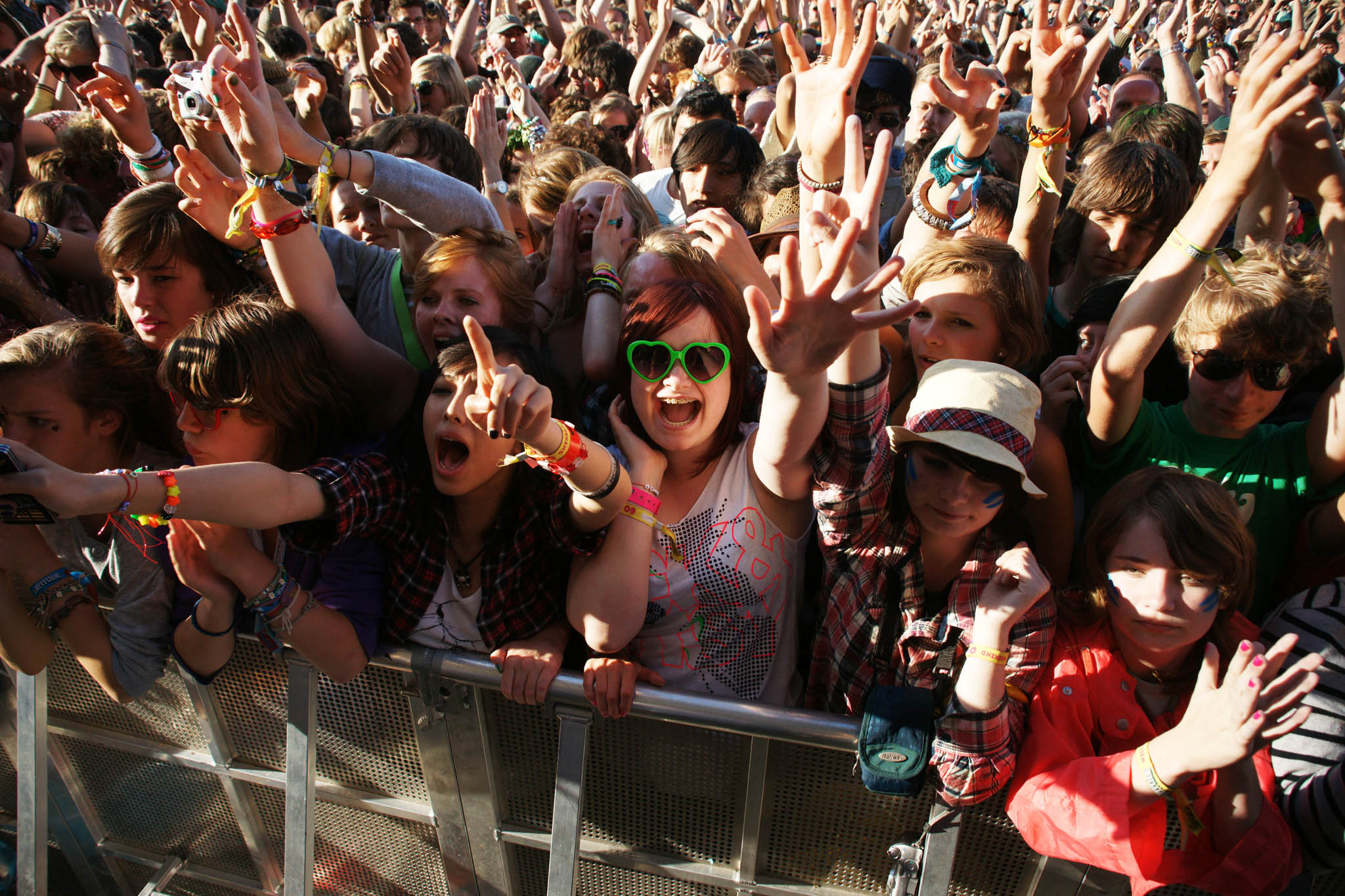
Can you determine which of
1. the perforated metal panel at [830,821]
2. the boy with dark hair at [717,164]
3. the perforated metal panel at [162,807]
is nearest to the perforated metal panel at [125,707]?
the perforated metal panel at [162,807]

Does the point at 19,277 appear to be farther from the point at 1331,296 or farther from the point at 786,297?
the point at 1331,296

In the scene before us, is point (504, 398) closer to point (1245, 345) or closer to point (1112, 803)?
point (1112, 803)

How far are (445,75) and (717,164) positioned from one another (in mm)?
2823

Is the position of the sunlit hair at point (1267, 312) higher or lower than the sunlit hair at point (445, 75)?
higher

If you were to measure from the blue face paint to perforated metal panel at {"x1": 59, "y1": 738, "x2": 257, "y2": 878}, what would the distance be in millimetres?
2492

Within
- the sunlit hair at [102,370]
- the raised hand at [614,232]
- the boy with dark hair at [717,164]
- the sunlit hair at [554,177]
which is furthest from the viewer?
the boy with dark hair at [717,164]

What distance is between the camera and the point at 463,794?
2100mm

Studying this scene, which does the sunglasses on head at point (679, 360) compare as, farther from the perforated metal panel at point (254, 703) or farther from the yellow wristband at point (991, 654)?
the perforated metal panel at point (254, 703)

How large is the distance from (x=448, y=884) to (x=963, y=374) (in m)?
1.99

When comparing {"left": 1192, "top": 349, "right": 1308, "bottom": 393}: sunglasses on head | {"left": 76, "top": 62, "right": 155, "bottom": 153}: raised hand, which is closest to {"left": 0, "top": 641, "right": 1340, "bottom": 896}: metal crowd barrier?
{"left": 1192, "top": 349, "right": 1308, "bottom": 393}: sunglasses on head

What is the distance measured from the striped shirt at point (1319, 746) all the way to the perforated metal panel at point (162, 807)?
2.75 m

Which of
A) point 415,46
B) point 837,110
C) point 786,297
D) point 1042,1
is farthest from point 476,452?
point 415,46

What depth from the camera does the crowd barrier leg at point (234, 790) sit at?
7.14 ft

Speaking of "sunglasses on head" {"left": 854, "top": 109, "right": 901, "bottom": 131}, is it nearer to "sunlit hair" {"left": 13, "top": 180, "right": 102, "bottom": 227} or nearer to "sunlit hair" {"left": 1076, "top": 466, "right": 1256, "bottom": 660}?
"sunlit hair" {"left": 1076, "top": 466, "right": 1256, "bottom": 660}
